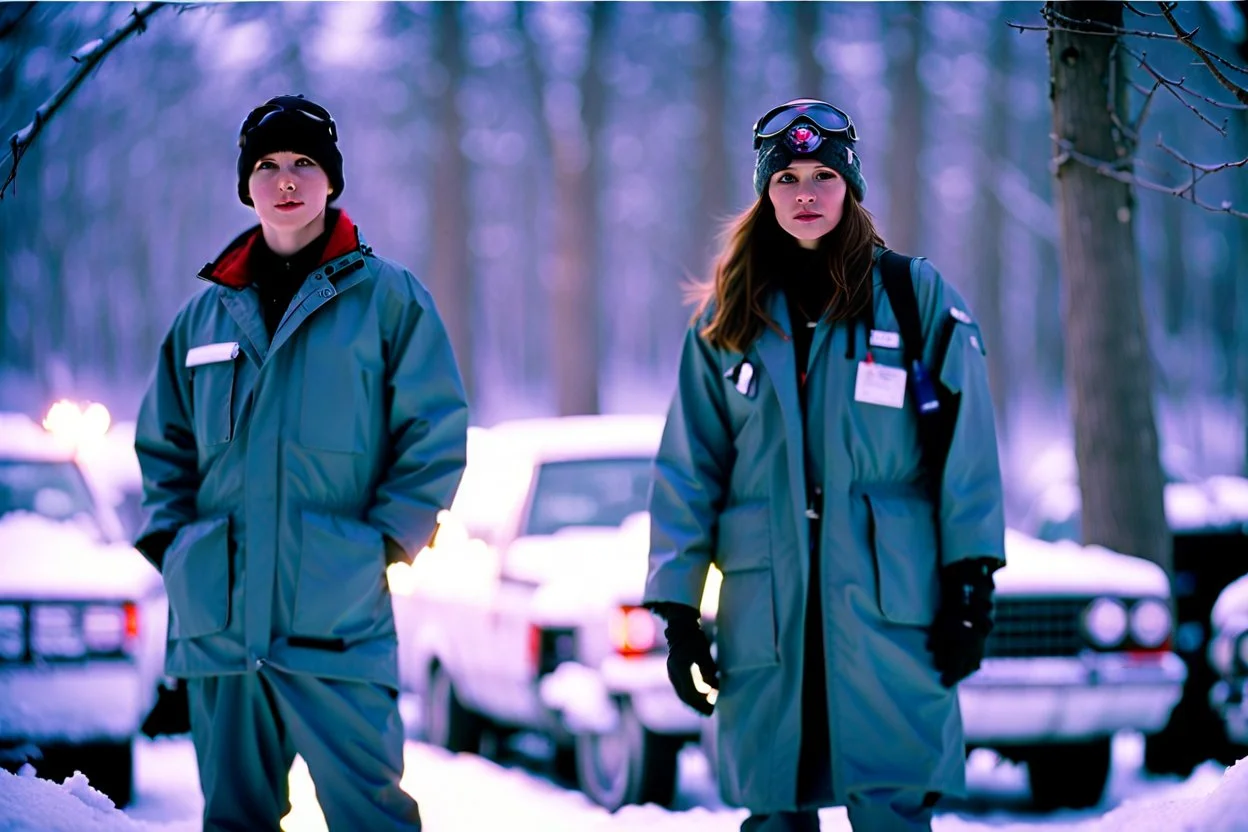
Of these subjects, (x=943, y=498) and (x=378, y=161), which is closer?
(x=943, y=498)

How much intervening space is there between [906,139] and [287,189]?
17910mm

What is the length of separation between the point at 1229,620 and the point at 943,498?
15.0 ft

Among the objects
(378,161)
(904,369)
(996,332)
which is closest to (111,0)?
(904,369)

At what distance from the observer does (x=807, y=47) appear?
19.8 metres

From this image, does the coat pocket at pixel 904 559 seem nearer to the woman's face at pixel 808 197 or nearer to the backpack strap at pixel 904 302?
the backpack strap at pixel 904 302

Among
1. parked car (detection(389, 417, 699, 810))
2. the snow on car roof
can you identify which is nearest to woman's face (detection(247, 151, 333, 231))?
parked car (detection(389, 417, 699, 810))

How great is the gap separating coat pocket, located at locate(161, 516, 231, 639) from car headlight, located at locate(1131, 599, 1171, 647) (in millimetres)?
4245

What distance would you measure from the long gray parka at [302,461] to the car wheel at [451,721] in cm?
386

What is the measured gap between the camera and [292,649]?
369 centimetres

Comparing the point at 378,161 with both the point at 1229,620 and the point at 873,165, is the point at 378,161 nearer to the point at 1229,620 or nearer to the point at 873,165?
the point at 873,165

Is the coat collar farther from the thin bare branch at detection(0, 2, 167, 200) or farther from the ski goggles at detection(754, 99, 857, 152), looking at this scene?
the ski goggles at detection(754, 99, 857, 152)

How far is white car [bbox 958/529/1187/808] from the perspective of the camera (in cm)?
627

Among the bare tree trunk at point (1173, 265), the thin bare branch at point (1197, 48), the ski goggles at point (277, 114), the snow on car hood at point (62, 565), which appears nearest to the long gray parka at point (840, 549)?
the thin bare branch at point (1197, 48)

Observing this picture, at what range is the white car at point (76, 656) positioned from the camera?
626cm
